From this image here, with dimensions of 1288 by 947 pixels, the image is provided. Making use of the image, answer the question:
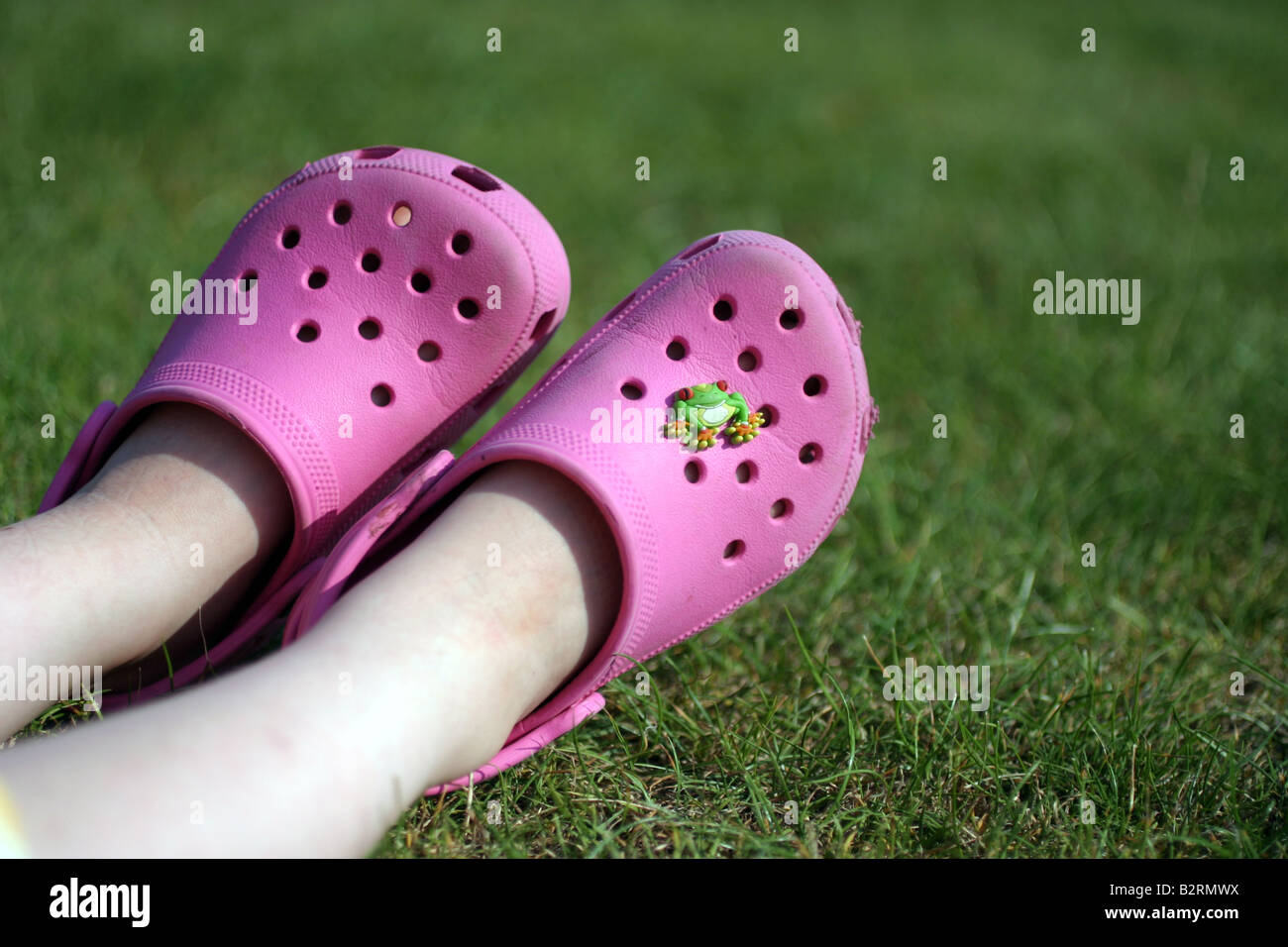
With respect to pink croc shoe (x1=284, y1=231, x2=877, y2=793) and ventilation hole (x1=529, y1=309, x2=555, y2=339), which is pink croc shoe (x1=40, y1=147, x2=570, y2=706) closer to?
ventilation hole (x1=529, y1=309, x2=555, y2=339)

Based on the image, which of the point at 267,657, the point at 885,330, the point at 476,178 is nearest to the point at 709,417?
the point at 476,178

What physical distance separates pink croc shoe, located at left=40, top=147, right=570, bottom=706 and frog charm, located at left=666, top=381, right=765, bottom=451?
246 millimetres

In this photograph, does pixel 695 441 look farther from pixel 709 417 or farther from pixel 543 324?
pixel 543 324

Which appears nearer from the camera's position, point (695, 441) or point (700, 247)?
point (695, 441)

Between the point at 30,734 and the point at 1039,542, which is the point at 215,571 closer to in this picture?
the point at 30,734

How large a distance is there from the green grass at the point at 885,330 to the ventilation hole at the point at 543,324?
43cm

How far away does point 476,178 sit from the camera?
4.46 ft

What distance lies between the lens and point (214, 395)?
47.8 inches

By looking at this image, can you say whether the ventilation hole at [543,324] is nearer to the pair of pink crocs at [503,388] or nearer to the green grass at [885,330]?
the pair of pink crocs at [503,388]

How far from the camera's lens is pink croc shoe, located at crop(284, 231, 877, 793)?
3.76 ft

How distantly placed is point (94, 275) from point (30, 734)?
123 cm

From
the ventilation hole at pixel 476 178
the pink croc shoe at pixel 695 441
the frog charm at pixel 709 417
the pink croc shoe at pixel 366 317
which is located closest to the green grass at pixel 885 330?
the pink croc shoe at pixel 695 441

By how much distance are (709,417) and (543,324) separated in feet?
0.91
